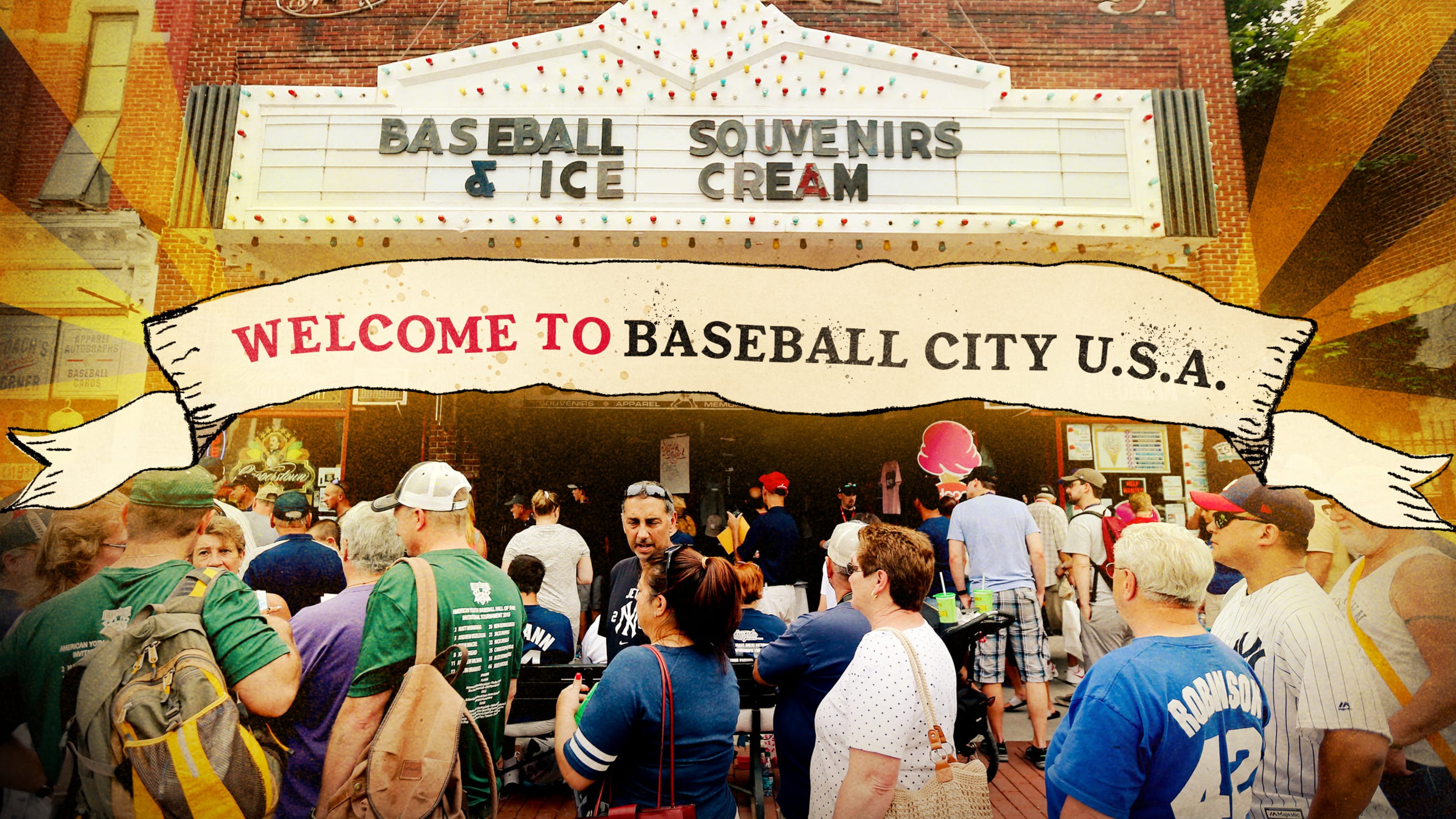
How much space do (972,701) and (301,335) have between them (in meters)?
4.03

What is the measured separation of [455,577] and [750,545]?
4.20 meters

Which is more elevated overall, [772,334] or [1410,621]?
[772,334]

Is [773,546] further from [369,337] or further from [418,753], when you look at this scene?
[418,753]

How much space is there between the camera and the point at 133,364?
8070 millimetres

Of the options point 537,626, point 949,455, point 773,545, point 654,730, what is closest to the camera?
point 654,730

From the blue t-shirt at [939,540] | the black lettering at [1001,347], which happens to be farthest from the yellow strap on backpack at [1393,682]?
the blue t-shirt at [939,540]

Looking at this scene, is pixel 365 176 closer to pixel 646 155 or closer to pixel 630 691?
pixel 646 155

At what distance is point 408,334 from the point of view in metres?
3.37

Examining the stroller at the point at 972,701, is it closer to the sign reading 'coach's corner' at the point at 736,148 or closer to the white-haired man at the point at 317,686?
the white-haired man at the point at 317,686

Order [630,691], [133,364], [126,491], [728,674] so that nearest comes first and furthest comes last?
1. [630,691]
2. [728,674]
3. [126,491]
4. [133,364]

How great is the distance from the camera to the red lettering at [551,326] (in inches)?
133

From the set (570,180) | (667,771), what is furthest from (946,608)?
(570,180)

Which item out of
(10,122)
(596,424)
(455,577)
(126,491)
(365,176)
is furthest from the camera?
(596,424)

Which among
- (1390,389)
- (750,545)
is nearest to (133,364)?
(750,545)
